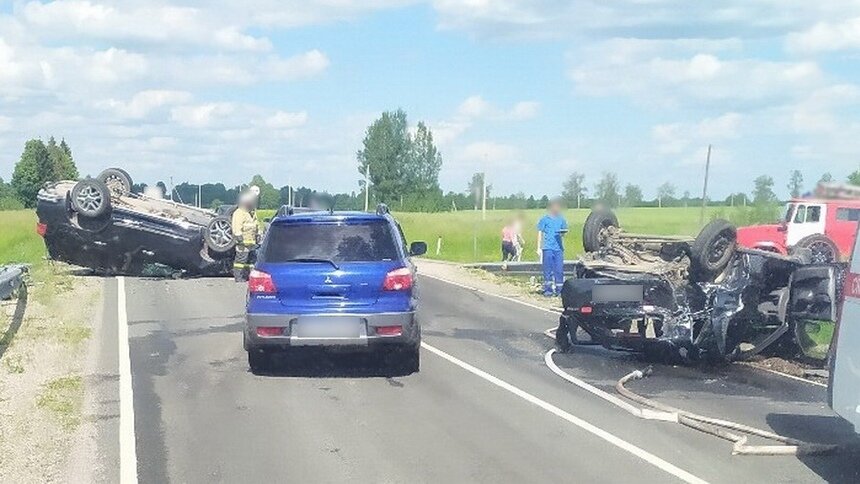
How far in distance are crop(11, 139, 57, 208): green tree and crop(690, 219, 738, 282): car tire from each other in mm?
79410

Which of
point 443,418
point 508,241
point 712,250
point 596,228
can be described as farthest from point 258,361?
point 508,241

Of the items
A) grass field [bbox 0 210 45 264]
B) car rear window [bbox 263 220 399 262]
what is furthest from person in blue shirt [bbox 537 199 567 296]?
grass field [bbox 0 210 45 264]

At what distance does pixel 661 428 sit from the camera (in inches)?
340

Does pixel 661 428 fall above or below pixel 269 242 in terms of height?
below

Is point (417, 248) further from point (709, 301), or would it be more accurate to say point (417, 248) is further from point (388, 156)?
point (388, 156)

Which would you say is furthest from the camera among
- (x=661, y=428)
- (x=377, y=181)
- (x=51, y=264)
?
(x=377, y=181)

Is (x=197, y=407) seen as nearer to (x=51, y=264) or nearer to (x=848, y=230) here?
(x=51, y=264)

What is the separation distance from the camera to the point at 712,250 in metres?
11.8

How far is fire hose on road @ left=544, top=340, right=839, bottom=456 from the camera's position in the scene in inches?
307

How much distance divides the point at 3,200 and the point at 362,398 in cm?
8253

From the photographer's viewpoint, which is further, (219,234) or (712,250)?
(219,234)

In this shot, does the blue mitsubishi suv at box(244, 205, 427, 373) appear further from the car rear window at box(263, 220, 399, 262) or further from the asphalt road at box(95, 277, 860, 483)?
the asphalt road at box(95, 277, 860, 483)

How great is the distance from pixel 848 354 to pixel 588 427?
7.78ft

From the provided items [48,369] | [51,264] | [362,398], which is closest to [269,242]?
[362,398]
